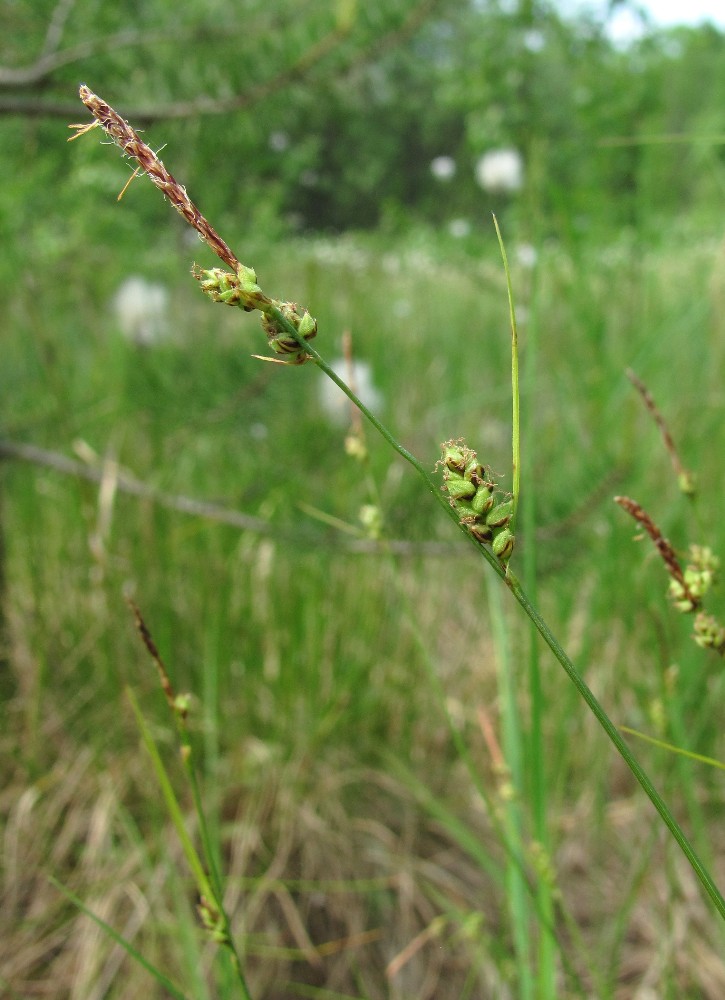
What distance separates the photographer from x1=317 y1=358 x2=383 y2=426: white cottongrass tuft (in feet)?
4.72

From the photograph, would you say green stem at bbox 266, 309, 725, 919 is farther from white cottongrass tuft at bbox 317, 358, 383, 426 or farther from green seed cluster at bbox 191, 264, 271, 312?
white cottongrass tuft at bbox 317, 358, 383, 426

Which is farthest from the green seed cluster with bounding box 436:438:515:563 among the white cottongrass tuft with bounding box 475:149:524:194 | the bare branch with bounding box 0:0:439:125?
the white cottongrass tuft with bounding box 475:149:524:194

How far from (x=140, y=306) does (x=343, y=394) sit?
2.19 feet

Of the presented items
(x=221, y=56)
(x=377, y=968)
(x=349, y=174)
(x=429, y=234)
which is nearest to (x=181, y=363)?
(x=221, y=56)

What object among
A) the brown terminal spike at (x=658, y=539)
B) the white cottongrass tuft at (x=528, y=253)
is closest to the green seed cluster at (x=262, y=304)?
the brown terminal spike at (x=658, y=539)

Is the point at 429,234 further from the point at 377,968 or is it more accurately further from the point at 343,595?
the point at 377,968

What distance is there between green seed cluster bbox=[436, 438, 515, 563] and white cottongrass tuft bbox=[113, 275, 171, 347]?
156 cm

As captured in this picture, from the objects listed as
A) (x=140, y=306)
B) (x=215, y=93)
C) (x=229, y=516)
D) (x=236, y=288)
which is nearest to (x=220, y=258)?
(x=236, y=288)

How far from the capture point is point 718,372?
1.95 meters

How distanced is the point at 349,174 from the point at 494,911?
2804 millimetres

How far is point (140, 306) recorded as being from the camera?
190cm

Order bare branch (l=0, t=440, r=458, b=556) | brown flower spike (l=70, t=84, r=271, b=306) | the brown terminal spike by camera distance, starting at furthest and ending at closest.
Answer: bare branch (l=0, t=440, r=458, b=556) → the brown terminal spike → brown flower spike (l=70, t=84, r=271, b=306)

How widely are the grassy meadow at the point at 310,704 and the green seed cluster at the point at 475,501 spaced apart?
45 cm

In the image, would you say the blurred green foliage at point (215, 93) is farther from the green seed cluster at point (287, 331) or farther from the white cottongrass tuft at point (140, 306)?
the green seed cluster at point (287, 331)
